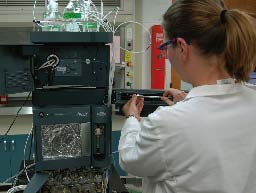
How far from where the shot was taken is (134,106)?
48.8 inches

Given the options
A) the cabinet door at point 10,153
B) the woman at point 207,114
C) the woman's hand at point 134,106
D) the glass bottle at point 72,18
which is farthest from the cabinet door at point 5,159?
the woman at point 207,114

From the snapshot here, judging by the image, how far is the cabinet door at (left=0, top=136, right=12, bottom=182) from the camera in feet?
9.89

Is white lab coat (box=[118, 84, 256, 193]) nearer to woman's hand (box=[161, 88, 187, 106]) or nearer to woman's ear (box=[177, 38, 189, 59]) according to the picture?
woman's ear (box=[177, 38, 189, 59])

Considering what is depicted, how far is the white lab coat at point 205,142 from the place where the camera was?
0.88m

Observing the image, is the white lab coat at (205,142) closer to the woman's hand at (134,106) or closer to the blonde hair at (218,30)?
the blonde hair at (218,30)

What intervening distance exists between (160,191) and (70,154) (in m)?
0.48

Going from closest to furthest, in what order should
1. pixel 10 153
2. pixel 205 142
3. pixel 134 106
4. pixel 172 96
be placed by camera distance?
pixel 205 142 < pixel 134 106 < pixel 172 96 < pixel 10 153

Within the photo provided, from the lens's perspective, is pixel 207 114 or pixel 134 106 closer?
pixel 207 114

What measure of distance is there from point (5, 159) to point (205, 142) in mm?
2618

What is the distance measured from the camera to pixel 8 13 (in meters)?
3.19

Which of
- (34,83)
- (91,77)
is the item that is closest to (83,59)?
(91,77)

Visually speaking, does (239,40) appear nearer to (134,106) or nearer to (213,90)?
(213,90)

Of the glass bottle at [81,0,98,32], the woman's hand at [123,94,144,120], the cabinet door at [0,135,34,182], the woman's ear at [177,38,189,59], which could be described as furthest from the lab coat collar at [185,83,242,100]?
the cabinet door at [0,135,34,182]

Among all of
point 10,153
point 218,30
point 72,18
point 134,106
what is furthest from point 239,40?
point 10,153
